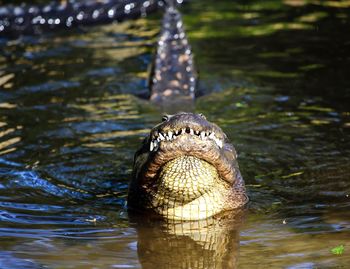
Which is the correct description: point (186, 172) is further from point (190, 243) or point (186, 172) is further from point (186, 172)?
point (190, 243)

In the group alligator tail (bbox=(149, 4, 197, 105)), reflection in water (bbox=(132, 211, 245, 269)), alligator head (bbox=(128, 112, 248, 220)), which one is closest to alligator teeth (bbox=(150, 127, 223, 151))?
alligator head (bbox=(128, 112, 248, 220))

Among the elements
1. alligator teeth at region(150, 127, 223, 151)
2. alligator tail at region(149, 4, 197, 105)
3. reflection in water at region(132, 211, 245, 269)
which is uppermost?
alligator teeth at region(150, 127, 223, 151)

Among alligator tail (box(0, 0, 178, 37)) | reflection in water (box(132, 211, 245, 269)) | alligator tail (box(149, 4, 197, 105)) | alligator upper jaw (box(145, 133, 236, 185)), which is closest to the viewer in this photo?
reflection in water (box(132, 211, 245, 269))

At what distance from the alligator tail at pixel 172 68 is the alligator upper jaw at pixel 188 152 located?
3.74 metres

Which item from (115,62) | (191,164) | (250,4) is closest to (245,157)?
(191,164)

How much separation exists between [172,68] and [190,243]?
15.9 ft

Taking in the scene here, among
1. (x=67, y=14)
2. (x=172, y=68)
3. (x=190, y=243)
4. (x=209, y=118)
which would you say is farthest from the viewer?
(x=67, y=14)

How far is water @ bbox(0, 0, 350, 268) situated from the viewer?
5.27 meters

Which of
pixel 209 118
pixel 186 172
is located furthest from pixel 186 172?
pixel 209 118

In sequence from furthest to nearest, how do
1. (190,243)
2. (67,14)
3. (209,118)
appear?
(67,14)
(209,118)
(190,243)

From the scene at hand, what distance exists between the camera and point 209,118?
8.57 metres

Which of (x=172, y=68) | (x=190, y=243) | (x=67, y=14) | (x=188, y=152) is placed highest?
(x=67, y=14)

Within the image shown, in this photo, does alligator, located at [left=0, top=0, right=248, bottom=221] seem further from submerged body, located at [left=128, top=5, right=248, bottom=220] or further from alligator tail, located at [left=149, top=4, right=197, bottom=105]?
alligator tail, located at [left=149, top=4, right=197, bottom=105]

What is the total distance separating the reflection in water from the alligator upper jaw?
14.7 inches
